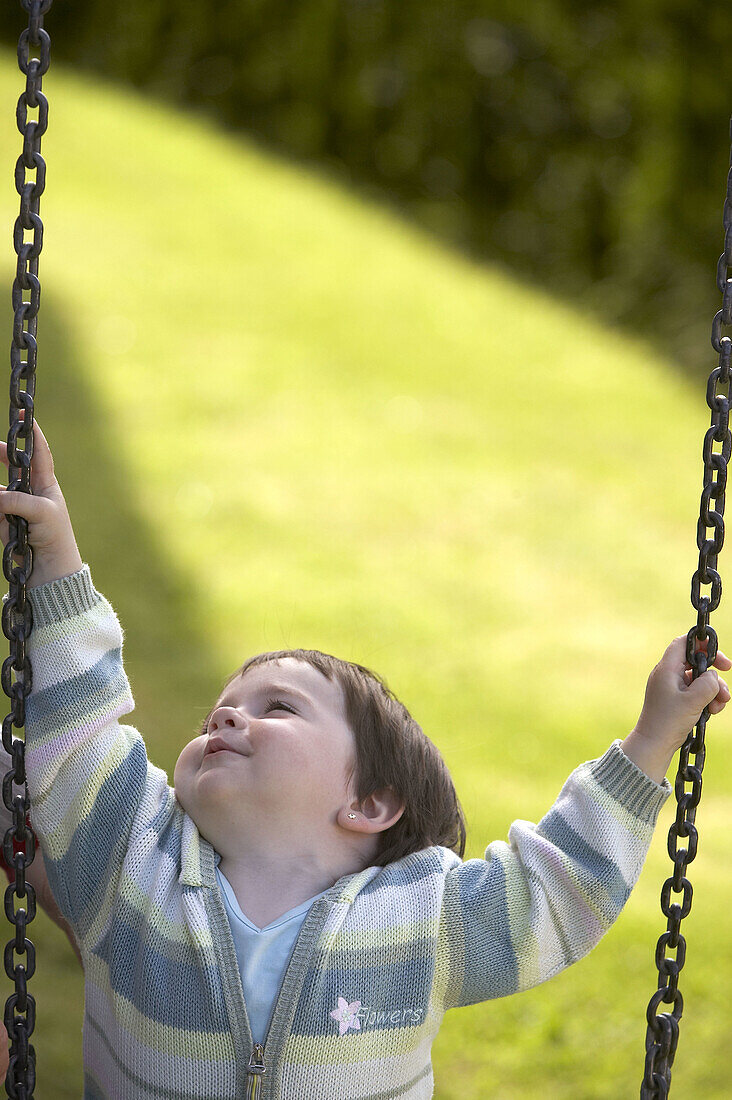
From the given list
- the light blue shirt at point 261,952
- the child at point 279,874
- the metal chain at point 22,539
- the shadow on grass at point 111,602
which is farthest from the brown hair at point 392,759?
the shadow on grass at point 111,602

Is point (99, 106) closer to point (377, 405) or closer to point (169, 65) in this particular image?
point (169, 65)

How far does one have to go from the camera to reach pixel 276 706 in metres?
1.76

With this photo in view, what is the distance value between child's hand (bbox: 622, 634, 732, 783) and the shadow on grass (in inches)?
60.4

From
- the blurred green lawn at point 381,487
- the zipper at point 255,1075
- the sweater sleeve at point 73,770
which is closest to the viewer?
the zipper at point 255,1075

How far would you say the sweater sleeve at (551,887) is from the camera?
1.68 meters

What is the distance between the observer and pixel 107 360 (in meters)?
7.05

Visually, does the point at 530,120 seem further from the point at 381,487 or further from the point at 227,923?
the point at 227,923

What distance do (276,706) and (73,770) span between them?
0.26 m

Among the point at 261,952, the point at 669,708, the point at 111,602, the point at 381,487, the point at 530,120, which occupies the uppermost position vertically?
the point at 530,120

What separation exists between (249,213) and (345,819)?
279 inches

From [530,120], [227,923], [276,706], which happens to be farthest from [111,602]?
[530,120]

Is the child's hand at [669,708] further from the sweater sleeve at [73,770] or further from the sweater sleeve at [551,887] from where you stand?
the sweater sleeve at [73,770]

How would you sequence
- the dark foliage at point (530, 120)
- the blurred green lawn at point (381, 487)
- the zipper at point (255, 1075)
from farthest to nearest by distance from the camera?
the dark foliage at point (530, 120) → the blurred green lawn at point (381, 487) → the zipper at point (255, 1075)

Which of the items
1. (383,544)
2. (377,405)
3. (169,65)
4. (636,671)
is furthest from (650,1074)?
(169,65)
